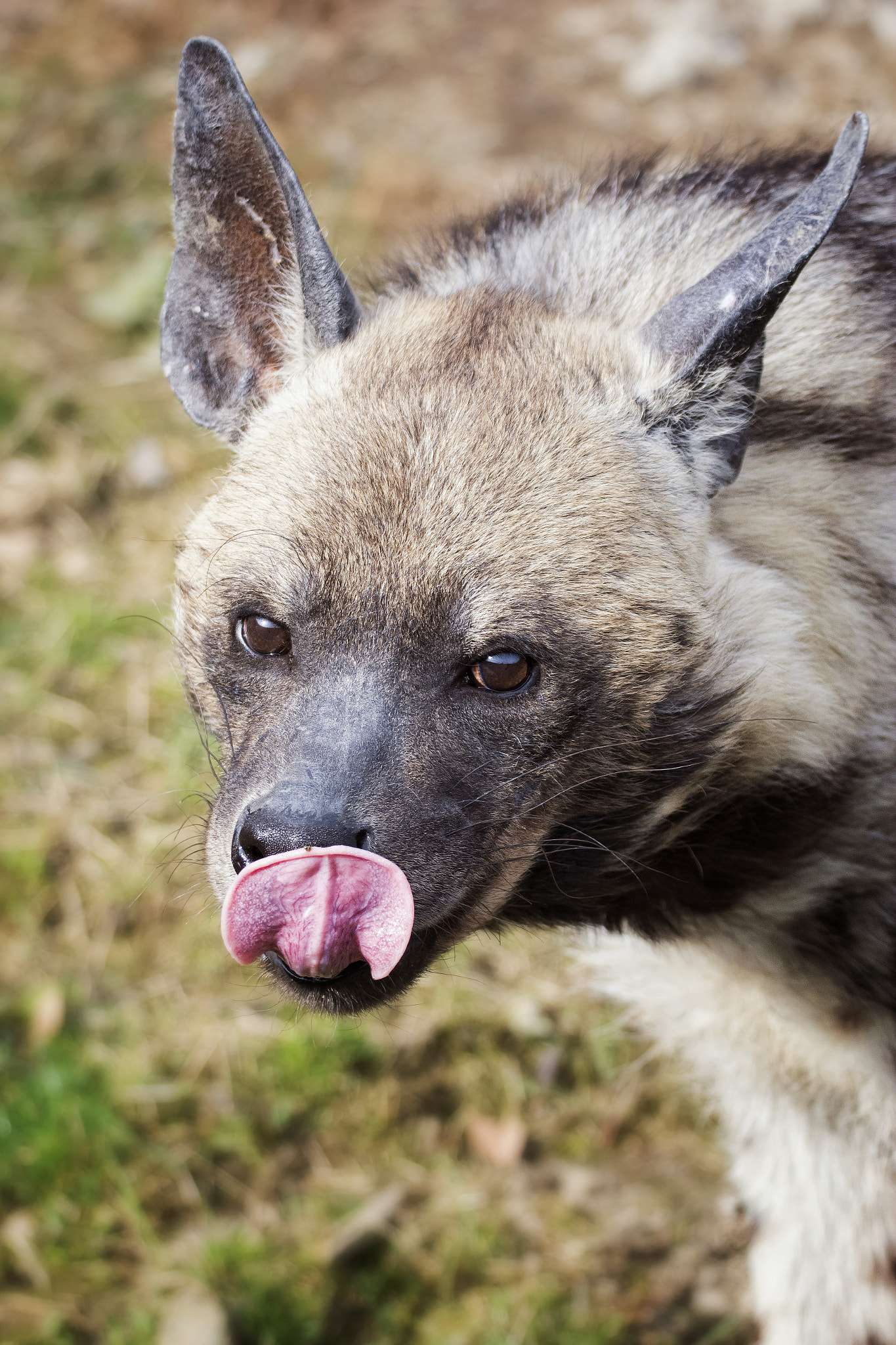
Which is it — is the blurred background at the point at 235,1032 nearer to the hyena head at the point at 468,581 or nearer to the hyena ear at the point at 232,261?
the hyena ear at the point at 232,261

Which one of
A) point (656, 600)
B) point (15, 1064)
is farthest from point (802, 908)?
point (15, 1064)

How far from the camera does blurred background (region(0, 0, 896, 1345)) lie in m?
3.12

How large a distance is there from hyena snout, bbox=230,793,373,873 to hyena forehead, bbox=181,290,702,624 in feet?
1.14

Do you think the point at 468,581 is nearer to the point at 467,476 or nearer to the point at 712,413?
the point at 467,476

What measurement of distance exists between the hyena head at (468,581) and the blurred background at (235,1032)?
Answer: 712 mm

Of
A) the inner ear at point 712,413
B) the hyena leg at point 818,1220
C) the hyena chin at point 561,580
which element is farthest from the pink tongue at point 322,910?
the hyena leg at point 818,1220

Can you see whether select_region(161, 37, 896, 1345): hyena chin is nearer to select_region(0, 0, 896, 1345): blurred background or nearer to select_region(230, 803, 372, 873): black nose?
select_region(230, 803, 372, 873): black nose

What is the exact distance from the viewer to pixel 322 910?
70.4 inches

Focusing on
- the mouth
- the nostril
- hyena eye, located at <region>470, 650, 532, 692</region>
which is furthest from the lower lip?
hyena eye, located at <region>470, 650, 532, 692</region>

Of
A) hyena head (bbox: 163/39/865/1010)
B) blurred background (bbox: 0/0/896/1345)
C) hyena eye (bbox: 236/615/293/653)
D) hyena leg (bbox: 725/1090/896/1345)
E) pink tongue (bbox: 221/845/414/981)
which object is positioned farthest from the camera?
blurred background (bbox: 0/0/896/1345)

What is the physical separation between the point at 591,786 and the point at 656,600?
0.33 meters

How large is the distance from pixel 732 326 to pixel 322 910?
41.3 inches

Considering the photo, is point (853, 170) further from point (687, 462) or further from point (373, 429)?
point (373, 429)

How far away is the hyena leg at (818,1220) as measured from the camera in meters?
2.71
